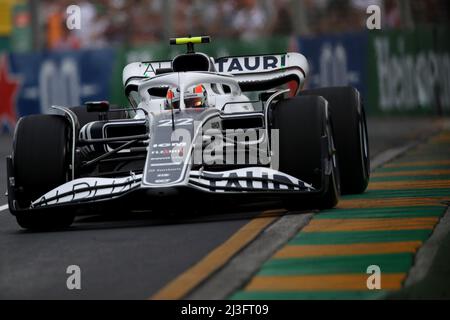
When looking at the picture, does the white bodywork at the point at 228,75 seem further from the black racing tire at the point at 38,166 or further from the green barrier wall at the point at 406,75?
the green barrier wall at the point at 406,75

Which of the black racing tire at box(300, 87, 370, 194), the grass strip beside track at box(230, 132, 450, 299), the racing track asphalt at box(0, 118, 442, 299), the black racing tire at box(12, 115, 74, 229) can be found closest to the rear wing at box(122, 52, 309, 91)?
the black racing tire at box(300, 87, 370, 194)

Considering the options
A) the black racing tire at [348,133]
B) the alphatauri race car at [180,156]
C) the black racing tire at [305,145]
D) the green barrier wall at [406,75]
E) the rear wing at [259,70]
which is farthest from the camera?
the green barrier wall at [406,75]

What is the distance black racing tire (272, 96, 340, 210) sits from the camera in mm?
12242

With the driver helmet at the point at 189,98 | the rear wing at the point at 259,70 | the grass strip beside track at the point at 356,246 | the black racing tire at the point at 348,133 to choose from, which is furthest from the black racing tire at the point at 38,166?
the black racing tire at the point at 348,133

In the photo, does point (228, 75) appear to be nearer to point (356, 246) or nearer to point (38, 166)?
point (38, 166)

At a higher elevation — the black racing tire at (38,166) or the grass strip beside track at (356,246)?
the black racing tire at (38,166)

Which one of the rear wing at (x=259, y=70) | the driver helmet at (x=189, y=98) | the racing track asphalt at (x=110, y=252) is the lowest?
the racing track asphalt at (x=110, y=252)

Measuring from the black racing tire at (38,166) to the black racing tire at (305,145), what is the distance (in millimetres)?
1834

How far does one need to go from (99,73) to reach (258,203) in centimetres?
2206

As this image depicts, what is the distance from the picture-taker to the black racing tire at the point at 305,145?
40.2ft

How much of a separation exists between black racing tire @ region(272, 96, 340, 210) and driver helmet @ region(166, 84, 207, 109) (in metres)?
0.98

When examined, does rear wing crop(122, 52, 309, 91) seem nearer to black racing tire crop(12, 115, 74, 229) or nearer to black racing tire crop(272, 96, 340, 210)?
black racing tire crop(272, 96, 340, 210)
